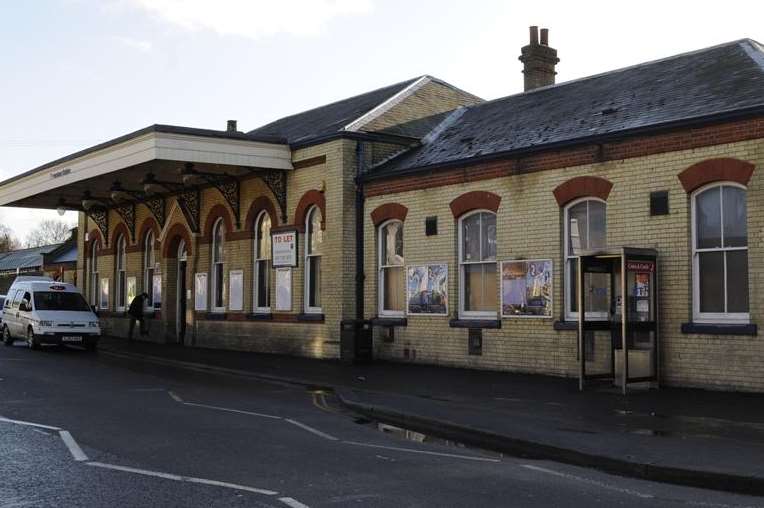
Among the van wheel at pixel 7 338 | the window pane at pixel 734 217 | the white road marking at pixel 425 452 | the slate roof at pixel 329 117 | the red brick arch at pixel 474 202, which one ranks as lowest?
the white road marking at pixel 425 452

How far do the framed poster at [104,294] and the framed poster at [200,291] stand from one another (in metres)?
7.98

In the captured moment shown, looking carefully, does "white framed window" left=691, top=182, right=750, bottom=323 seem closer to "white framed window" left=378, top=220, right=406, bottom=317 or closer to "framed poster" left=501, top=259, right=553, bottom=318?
"framed poster" left=501, top=259, right=553, bottom=318

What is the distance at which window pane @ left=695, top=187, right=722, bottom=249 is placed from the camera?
14310 millimetres

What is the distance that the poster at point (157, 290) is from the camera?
29.2 meters

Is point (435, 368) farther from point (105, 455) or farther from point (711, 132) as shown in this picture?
point (105, 455)

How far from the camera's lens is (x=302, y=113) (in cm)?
2941

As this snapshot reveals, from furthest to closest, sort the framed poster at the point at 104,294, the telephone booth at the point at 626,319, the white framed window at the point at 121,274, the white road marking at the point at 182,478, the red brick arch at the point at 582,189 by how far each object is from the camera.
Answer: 1. the framed poster at the point at 104,294
2. the white framed window at the point at 121,274
3. the red brick arch at the point at 582,189
4. the telephone booth at the point at 626,319
5. the white road marking at the point at 182,478

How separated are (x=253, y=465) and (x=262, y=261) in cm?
1604

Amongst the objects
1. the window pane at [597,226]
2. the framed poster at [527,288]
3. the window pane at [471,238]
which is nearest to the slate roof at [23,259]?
the window pane at [471,238]

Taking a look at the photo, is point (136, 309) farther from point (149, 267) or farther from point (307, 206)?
point (307, 206)

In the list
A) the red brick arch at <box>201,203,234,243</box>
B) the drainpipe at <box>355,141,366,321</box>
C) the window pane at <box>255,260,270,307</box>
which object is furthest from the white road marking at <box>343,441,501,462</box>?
the red brick arch at <box>201,203,234,243</box>

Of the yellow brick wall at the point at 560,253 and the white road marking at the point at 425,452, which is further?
the yellow brick wall at the point at 560,253

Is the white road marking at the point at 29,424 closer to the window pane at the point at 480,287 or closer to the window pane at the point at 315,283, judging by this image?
the window pane at the point at 480,287

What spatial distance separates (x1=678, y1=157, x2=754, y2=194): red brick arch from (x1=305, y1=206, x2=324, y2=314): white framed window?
33.5ft
